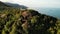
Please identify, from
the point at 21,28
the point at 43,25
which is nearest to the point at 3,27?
the point at 21,28

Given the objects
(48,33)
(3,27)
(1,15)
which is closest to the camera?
(48,33)

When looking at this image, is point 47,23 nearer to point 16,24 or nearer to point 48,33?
point 48,33

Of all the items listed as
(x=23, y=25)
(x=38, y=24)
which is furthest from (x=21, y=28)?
(x=38, y=24)

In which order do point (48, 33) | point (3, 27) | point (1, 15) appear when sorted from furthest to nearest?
point (1, 15) < point (3, 27) < point (48, 33)

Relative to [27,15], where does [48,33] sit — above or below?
below

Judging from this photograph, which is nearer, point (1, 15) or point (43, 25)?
point (43, 25)

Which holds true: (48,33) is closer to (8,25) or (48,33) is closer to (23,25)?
(23,25)
